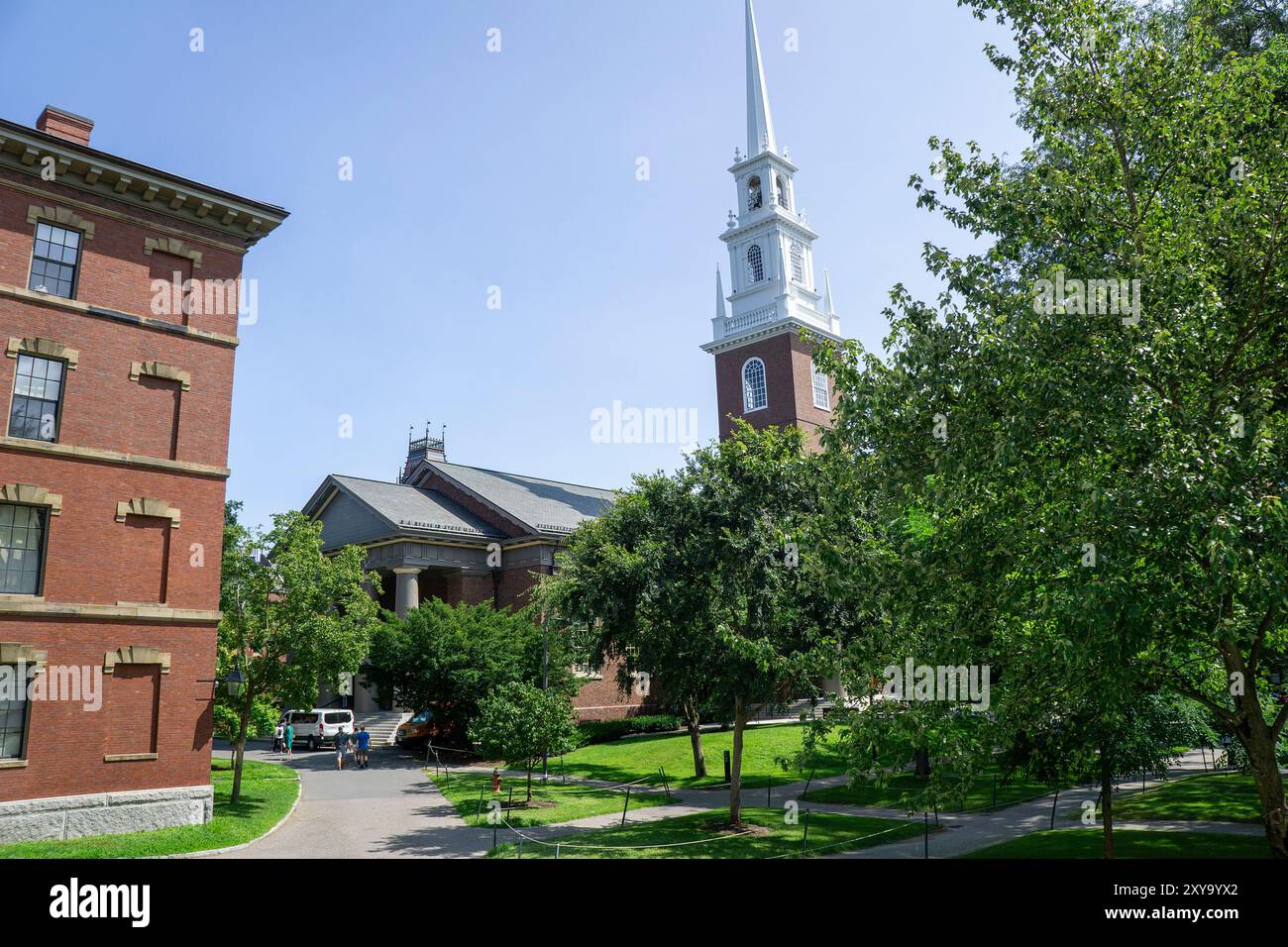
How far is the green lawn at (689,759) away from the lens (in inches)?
1206

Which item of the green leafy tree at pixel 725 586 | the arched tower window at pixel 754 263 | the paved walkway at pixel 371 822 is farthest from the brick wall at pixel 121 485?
the arched tower window at pixel 754 263

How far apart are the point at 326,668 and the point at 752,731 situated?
20689 mm

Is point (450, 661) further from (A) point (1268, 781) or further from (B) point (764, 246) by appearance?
(B) point (764, 246)

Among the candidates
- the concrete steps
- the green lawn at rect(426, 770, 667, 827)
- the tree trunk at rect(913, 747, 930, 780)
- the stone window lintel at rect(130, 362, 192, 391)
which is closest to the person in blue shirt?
the green lawn at rect(426, 770, 667, 827)

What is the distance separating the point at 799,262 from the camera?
2400 inches

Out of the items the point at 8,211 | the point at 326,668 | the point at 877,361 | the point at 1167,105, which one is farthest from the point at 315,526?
the point at 1167,105

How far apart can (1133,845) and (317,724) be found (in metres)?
36.0

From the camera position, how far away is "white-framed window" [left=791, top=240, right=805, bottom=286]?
6056 cm

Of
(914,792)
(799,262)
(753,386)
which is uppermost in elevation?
(799,262)

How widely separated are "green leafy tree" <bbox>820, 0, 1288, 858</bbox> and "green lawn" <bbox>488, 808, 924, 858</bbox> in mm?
8057

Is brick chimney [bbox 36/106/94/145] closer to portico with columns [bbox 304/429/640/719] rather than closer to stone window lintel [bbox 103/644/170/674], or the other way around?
stone window lintel [bbox 103/644/170/674]

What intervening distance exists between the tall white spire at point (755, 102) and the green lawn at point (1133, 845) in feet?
177

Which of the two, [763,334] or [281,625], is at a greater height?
[763,334]

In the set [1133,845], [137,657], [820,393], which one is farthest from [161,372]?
[820,393]
